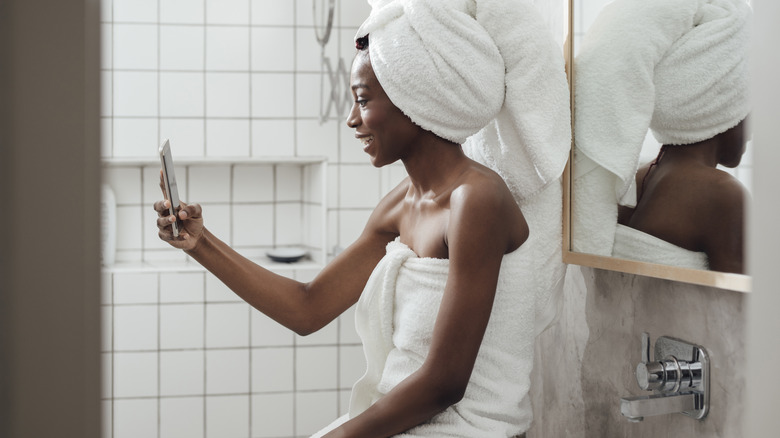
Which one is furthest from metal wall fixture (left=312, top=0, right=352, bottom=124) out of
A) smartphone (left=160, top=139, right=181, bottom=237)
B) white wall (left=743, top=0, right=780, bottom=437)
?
white wall (left=743, top=0, right=780, bottom=437)

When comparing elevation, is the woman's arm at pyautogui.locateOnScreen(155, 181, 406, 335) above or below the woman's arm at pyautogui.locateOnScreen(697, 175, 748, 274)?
below

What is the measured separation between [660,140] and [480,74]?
10.3 inches

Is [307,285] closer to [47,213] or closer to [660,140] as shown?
[660,140]

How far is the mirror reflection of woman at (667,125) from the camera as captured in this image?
788mm

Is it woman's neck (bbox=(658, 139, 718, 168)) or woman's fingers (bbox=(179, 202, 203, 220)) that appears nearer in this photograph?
woman's neck (bbox=(658, 139, 718, 168))

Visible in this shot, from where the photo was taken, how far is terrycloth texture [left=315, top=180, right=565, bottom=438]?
98 centimetres

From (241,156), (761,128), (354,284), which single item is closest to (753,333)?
(761,128)

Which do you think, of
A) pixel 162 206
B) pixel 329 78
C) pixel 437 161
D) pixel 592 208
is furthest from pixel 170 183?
pixel 329 78

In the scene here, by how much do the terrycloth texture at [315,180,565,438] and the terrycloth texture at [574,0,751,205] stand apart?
0.70 feet

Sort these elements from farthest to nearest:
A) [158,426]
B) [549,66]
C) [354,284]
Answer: [158,426]
[354,284]
[549,66]

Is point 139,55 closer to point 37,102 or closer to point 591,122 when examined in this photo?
point 591,122

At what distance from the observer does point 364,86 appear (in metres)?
1.03

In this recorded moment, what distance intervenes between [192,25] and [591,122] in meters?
1.81

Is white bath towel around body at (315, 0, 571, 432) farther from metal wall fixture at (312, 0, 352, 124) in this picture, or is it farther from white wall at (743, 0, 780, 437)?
metal wall fixture at (312, 0, 352, 124)
